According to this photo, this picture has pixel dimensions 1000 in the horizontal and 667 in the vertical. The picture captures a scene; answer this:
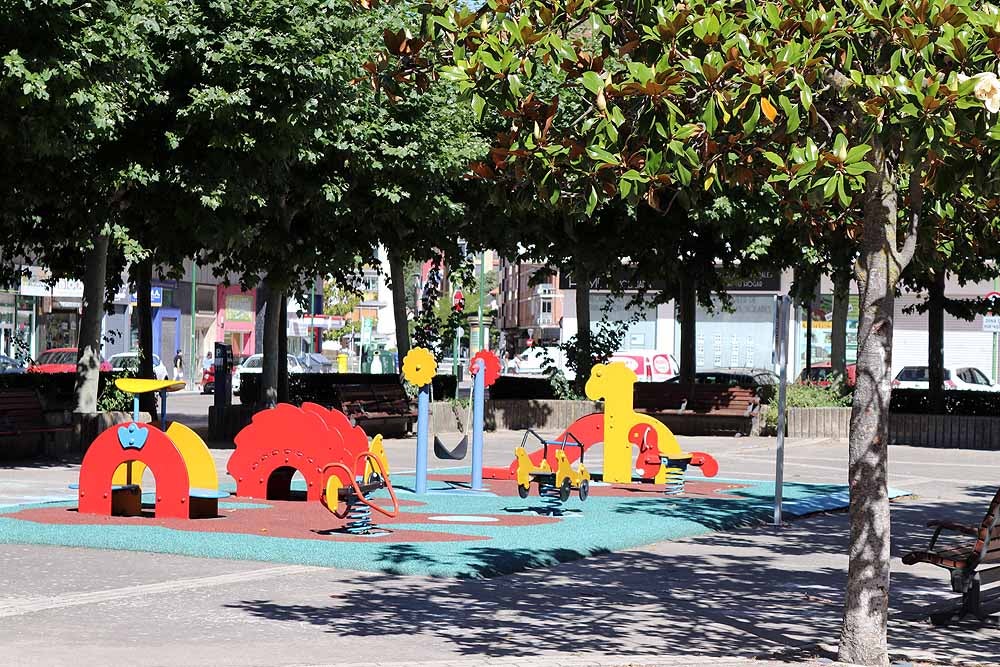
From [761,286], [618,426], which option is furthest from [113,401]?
[761,286]

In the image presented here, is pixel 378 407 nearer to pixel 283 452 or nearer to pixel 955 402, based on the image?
pixel 955 402

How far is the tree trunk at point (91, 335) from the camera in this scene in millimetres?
24672

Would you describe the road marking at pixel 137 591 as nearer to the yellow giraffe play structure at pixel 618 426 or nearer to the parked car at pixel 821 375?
the yellow giraffe play structure at pixel 618 426

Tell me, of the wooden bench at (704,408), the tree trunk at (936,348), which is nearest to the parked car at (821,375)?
the tree trunk at (936,348)

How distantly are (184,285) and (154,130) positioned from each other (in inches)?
1858

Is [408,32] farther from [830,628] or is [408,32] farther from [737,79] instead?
[830,628]

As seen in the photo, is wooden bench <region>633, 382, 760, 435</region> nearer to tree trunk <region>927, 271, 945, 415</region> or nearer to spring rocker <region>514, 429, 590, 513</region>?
tree trunk <region>927, 271, 945, 415</region>

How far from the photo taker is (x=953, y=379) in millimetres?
45875

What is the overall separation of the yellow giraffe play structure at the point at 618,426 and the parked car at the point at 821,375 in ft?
27.2

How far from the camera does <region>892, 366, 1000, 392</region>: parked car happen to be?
4588cm

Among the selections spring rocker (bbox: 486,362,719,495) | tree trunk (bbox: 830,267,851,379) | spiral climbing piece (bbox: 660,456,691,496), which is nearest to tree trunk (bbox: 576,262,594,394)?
tree trunk (bbox: 830,267,851,379)

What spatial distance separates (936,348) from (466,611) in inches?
922

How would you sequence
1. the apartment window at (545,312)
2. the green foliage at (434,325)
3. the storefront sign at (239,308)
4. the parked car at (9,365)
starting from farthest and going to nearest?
the apartment window at (545,312), the storefront sign at (239,308), the parked car at (9,365), the green foliage at (434,325)

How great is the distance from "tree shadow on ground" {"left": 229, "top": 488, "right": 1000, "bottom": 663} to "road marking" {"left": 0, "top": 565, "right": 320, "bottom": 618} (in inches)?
20.8
